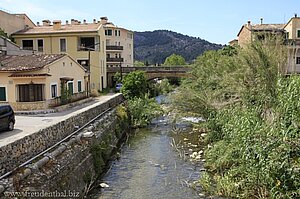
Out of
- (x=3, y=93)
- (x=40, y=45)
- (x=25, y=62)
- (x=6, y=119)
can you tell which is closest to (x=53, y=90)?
(x=25, y=62)

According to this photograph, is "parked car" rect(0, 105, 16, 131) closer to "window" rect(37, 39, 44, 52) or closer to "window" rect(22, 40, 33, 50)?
"window" rect(37, 39, 44, 52)

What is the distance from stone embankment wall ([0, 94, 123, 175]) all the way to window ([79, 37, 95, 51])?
29.0 meters

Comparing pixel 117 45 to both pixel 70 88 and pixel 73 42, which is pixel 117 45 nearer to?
pixel 73 42

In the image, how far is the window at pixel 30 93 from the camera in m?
30.0

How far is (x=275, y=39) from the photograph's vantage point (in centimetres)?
2794

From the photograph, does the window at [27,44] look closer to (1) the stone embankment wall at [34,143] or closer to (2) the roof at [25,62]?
(2) the roof at [25,62]

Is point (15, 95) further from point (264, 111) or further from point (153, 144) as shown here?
point (264, 111)

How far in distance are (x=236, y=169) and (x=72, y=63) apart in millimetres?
22037

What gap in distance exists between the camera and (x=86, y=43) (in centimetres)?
5259

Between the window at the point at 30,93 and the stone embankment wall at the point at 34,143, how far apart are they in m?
7.18

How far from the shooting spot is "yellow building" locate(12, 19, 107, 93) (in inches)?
2030

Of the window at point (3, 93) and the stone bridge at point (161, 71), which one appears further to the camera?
the stone bridge at point (161, 71)

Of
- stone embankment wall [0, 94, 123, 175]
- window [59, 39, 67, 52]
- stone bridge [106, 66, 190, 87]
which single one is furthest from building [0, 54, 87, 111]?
stone bridge [106, 66, 190, 87]

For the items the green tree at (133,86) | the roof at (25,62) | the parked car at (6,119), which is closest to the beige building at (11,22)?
the green tree at (133,86)
